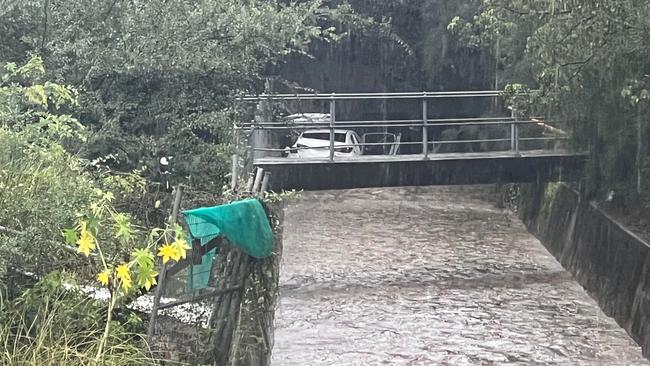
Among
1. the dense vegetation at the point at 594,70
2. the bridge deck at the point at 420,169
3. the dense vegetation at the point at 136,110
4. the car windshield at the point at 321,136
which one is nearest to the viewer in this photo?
the dense vegetation at the point at 136,110

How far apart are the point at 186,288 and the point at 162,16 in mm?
4184

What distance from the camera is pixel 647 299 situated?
36.4ft

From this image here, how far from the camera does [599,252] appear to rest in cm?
1363

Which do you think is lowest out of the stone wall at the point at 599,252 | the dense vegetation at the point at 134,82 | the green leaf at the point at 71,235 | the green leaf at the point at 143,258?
the stone wall at the point at 599,252

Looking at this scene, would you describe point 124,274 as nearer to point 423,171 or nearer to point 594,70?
point 594,70

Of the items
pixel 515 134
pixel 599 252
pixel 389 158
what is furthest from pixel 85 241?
pixel 515 134

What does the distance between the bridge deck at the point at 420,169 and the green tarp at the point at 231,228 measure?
6.97 metres

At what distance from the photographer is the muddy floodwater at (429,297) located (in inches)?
414

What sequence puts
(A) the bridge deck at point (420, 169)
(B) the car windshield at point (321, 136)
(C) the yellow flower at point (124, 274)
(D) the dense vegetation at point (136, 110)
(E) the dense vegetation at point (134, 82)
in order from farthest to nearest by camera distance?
(B) the car windshield at point (321, 136) → (A) the bridge deck at point (420, 169) → (E) the dense vegetation at point (134, 82) → (D) the dense vegetation at point (136, 110) → (C) the yellow flower at point (124, 274)

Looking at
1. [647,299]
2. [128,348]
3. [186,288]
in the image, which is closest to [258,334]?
[186,288]

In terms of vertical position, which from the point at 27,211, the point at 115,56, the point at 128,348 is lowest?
the point at 128,348

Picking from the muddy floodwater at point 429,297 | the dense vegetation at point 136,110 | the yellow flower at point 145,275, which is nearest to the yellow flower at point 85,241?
the dense vegetation at point 136,110

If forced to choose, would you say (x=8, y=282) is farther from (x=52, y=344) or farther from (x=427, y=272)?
(x=427, y=272)

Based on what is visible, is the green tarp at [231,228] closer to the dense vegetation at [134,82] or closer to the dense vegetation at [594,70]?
the dense vegetation at [134,82]
